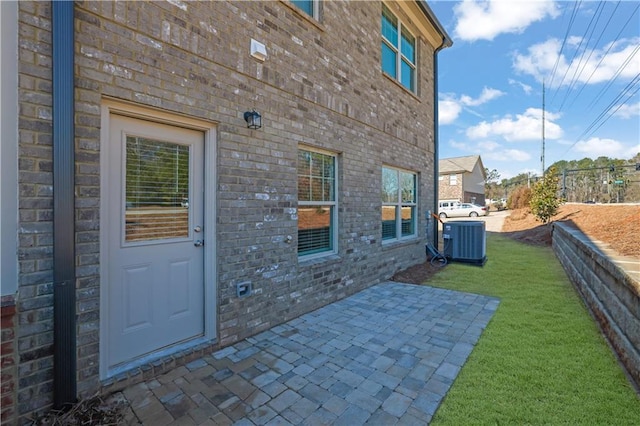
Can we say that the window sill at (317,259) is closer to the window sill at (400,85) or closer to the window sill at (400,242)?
the window sill at (400,242)

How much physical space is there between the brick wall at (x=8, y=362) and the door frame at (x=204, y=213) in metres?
0.51

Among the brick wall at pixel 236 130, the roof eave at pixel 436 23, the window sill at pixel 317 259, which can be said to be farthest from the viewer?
the roof eave at pixel 436 23

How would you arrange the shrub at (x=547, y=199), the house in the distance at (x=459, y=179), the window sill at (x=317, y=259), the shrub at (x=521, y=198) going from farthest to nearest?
the house in the distance at (x=459, y=179), the shrub at (x=521, y=198), the shrub at (x=547, y=199), the window sill at (x=317, y=259)

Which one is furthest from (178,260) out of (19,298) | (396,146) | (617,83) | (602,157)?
(602,157)

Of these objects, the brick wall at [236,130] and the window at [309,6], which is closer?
the brick wall at [236,130]

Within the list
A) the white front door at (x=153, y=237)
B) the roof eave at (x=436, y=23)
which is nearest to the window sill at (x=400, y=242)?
the white front door at (x=153, y=237)

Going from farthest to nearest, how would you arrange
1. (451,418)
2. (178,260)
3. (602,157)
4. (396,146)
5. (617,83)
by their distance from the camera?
1. (602,157)
2. (617,83)
3. (396,146)
4. (178,260)
5. (451,418)

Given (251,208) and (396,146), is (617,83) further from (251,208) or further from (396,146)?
(251,208)

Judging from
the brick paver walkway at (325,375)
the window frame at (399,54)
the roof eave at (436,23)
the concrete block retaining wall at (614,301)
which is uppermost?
the roof eave at (436,23)

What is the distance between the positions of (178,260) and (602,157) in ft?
235

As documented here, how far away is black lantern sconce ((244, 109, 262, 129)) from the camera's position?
3.35 metres

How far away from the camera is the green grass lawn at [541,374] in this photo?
2133mm

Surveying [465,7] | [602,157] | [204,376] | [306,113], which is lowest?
[204,376]

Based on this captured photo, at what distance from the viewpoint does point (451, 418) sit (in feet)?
6.90
